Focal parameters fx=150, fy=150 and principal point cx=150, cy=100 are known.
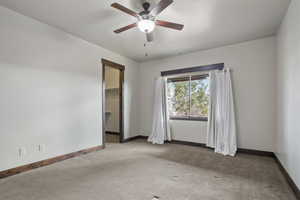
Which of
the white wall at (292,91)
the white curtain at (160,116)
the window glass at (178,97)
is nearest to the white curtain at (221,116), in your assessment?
the window glass at (178,97)

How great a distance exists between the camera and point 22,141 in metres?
2.46

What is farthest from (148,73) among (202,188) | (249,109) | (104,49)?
(202,188)

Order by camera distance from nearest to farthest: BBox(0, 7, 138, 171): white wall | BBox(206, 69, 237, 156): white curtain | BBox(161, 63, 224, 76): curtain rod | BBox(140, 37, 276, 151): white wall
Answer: BBox(0, 7, 138, 171): white wall
BBox(140, 37, 276, 151): white wall
BBox(206, 69, 237, 156): white curtain
BBox(161, 63, 224, 76): curtain rod

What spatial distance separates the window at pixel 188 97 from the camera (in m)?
4.16

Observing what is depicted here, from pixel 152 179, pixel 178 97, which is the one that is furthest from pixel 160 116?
pixel 152 179

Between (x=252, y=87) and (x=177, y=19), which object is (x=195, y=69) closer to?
(x=252, y=87)

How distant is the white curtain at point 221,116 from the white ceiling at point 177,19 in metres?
0.92

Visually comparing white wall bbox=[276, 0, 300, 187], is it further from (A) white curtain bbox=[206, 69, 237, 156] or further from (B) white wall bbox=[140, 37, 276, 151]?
(A) white curtain bbox=[206, 69, 237, 156]

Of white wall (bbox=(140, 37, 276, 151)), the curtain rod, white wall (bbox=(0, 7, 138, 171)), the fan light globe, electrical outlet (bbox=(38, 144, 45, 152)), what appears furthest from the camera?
the curtain rod

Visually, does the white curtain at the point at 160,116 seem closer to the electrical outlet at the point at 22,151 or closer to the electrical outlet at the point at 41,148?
the electrical outlet at the point at 41,148

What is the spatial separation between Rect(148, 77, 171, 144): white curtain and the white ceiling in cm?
130

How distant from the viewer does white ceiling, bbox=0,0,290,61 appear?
88.6 inches

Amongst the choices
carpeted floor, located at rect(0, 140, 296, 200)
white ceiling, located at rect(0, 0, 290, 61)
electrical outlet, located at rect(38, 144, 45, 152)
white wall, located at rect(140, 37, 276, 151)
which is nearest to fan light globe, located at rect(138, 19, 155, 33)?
white ceiling, located at rect(0, 0, 290, 61)

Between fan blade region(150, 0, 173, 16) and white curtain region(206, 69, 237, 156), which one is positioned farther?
white curtain region(206, 69, 237, 156)
